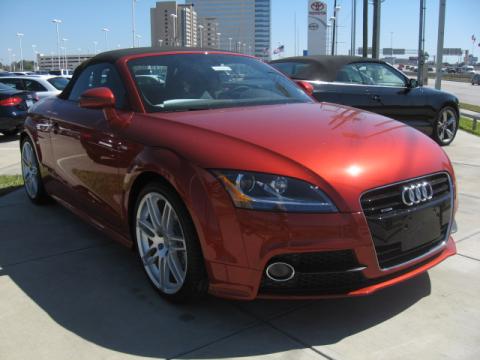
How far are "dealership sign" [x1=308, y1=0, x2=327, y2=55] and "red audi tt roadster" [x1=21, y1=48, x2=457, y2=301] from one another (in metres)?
57.0

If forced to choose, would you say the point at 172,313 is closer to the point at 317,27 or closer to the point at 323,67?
the point at 323,67

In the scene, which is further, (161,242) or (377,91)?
(377,91)

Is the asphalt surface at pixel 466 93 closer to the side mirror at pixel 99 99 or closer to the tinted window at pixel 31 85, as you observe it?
the tinted window at pixel 31 85

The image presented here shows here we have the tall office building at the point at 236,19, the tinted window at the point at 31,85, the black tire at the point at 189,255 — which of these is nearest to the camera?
the black tire at the point at 189,255

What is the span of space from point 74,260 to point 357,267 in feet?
7.27

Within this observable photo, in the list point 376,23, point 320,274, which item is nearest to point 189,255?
point 320,274

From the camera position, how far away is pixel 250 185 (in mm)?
2494

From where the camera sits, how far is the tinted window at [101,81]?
357 centimetres

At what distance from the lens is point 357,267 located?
8.15 ft

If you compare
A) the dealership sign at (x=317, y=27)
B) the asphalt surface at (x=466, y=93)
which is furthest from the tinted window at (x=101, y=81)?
the dealership sign at (x=317, y=27)

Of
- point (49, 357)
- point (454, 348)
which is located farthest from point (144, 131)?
point (454, 348)

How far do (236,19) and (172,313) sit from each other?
104 metres

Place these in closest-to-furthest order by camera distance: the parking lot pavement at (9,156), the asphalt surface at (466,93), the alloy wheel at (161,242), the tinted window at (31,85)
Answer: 1. the alloy wheel at (161,242)
2. the parking lot pavement at (9,156)
3. the tinted window at (31,85)
4. the asphalt surface at (466,93)

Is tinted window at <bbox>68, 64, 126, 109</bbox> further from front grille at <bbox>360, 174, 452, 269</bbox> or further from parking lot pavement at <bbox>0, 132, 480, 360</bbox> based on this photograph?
front grille at <bbox>360, 174, 452, 269</bbox>
